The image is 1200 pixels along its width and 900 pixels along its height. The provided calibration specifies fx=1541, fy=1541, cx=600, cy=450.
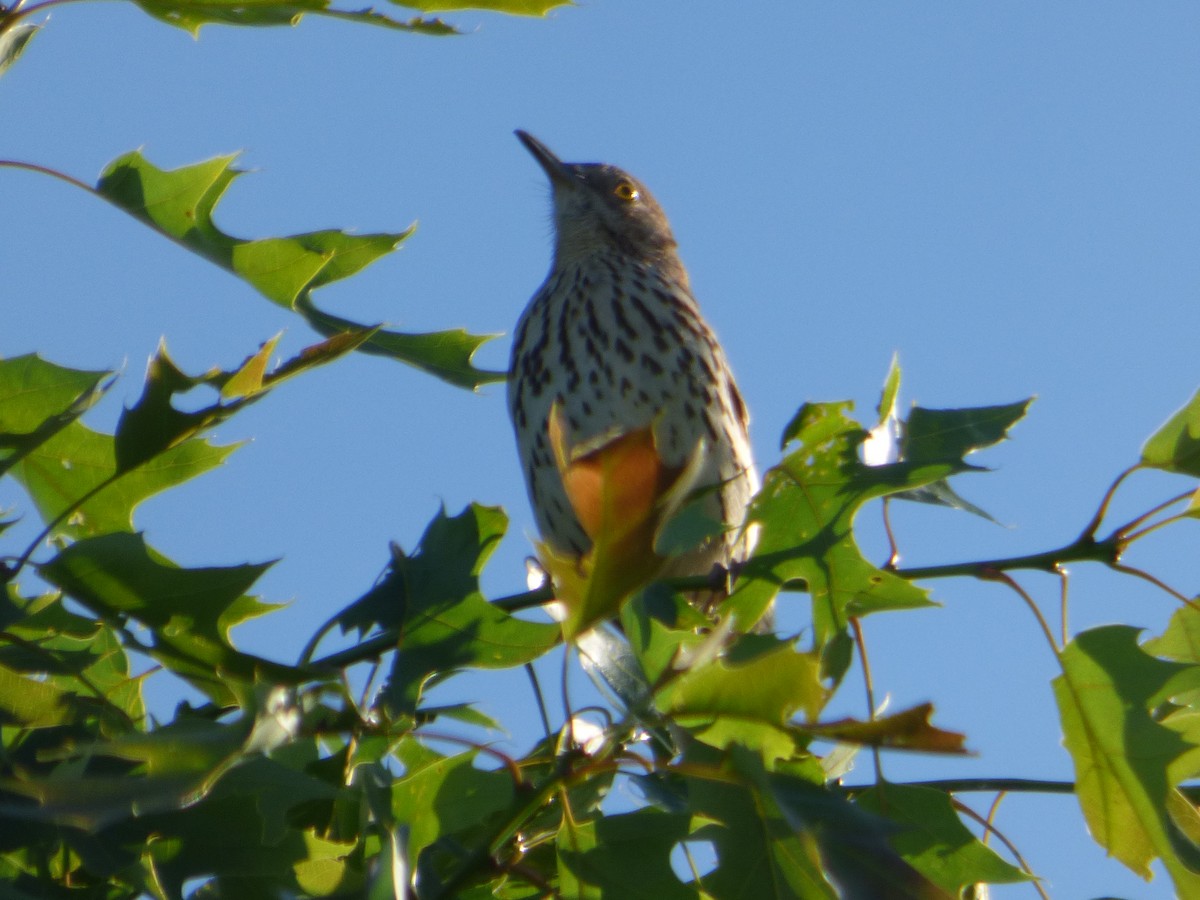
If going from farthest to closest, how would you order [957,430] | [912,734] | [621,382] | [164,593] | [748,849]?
1. [621,382]
2. [957,430]
3. [164,593]
4. [748,849]
5. [912,734]

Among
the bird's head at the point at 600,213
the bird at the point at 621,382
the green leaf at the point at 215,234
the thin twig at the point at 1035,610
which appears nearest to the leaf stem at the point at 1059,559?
the thin twig at the point at 1035,610

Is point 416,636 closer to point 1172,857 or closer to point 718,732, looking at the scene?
point 718,732

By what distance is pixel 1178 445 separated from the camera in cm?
271

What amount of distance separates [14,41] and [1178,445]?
210 cm

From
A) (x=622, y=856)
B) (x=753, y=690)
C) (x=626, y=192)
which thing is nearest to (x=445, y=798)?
(x=622, y=856)

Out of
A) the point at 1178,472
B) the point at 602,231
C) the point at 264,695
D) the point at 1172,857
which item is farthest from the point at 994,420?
the point at 602,231

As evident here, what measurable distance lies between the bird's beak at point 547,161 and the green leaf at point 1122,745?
17.6 ft

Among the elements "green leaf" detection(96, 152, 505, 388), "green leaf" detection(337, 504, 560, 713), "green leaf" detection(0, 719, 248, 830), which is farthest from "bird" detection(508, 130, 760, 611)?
"green leaf" detection(0, 719, 248, 830)

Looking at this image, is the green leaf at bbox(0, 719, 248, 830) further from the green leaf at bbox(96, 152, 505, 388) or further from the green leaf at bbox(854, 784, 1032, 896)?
the green leaf at bbox(96, 152, 505, 388)

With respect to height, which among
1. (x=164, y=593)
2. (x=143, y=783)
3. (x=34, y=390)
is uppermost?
(x=34, y=390)

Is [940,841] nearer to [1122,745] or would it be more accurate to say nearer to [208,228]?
[1122,745]

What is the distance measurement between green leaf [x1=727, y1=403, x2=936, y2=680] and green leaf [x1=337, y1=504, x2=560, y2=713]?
1.33 feet

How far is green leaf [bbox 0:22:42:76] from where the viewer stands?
8.22 ft

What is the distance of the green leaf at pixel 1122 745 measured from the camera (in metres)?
2.46
